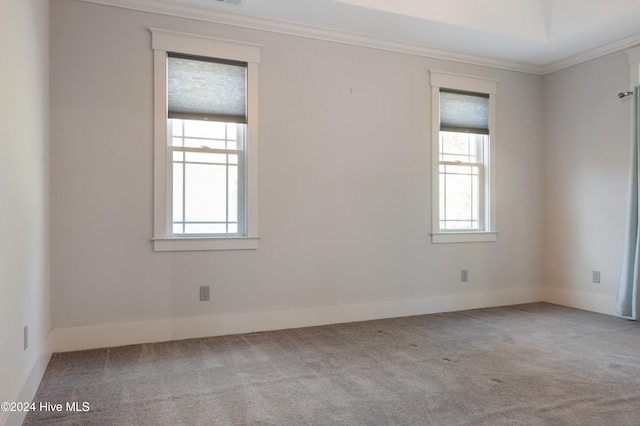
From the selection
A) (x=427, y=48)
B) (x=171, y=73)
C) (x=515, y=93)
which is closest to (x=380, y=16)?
(x=427, y=48)

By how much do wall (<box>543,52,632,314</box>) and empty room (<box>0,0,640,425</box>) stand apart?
0.07 feet

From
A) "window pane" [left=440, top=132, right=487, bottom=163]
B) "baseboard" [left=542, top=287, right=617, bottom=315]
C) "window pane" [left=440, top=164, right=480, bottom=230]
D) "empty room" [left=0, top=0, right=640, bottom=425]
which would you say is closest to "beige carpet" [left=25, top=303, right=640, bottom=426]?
"empty room" [left=0, top=0, right=640, bottom=425]

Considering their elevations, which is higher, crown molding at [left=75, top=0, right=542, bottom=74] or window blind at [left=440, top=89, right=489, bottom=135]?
crown molding at [left=75, top=0, right=542, bottom=74]

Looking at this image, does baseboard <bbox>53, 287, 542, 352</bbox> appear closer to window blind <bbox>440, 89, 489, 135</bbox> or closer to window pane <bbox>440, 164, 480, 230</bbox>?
window pane <bbox>440, 164, 480, 230</bbox>

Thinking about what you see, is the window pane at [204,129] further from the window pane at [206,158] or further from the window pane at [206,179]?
the window pane at [206,158]

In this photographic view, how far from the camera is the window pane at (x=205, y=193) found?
3.73 m

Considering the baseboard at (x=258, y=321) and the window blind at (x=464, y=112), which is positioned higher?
the window blind at (x=464, y=112)

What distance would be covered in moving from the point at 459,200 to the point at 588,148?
146cm

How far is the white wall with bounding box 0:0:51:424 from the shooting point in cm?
191

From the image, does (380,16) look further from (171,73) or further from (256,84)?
(171,73)

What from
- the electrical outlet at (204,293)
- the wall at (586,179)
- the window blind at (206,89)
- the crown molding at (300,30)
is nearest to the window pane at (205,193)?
the window blind at (206,89)

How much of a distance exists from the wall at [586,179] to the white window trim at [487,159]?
2.59 feet

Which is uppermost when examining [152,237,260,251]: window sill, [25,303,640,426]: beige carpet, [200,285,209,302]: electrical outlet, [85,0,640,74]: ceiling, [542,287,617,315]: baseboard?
[85,0,640,74]: ceiling

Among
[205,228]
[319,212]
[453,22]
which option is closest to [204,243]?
[205,228]
